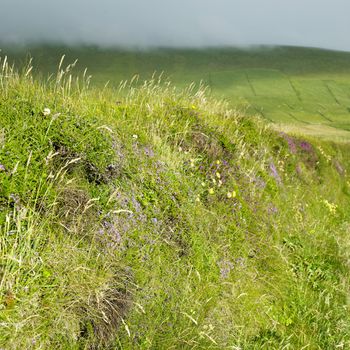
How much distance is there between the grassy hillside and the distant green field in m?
87.9

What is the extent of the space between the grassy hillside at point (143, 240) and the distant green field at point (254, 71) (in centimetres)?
8787

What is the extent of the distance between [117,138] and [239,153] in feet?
11.6

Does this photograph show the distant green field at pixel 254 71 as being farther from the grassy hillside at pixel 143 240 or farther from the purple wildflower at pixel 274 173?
the grassy hillside at pixel 143 240

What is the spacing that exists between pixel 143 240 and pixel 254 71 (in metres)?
146

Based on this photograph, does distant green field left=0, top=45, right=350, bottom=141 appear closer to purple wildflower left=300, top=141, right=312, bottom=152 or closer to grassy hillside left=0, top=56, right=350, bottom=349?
purple wildflower left=300, top=141, right=312, bottom=152

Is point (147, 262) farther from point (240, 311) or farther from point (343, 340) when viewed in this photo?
point (343, 340)

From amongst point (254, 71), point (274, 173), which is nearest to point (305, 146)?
point (274, 173)

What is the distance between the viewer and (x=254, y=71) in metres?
143

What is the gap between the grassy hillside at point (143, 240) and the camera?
341cm

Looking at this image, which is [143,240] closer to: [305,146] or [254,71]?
[305,146]

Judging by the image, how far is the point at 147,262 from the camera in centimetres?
436

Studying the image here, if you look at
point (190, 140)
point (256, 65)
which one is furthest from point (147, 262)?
point (256, 65)

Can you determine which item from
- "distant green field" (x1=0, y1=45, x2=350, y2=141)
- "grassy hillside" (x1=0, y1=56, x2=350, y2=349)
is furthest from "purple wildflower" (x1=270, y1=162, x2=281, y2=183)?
Result: "distant green field" (x1=0, y1=45, x2=350, y2=141)

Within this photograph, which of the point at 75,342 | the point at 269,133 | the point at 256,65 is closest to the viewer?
the point at 75,342
